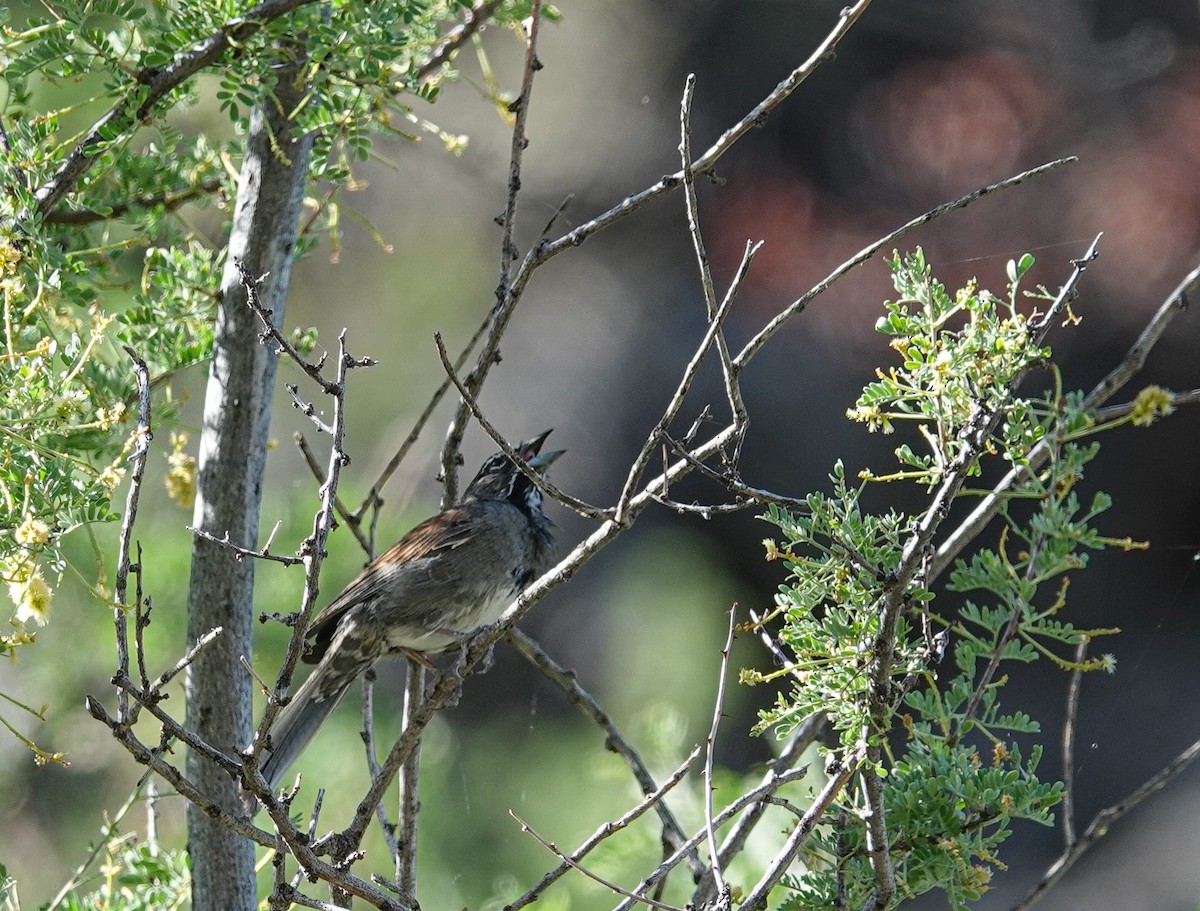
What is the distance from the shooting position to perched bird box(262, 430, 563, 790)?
394 centimetres

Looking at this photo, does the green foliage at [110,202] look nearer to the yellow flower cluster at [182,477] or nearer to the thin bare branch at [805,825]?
the yellow flower cluster at [182,477]

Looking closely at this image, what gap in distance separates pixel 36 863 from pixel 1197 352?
22.8 feet

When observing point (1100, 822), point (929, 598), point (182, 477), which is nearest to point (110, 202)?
point (182, 477)

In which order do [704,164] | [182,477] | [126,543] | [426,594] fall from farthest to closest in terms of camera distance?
[426,594]
[182,477]
[704,164]
[126,543]

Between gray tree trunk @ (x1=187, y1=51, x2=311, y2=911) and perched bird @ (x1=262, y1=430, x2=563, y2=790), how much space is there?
25.1 inches

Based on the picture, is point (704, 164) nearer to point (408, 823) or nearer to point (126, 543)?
point (126, 543)

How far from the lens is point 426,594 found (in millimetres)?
4164

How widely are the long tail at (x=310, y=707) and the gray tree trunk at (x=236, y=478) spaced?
1.42ft

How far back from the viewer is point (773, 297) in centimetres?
729

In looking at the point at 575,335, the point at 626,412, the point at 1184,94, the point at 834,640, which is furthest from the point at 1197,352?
the point at 834,640

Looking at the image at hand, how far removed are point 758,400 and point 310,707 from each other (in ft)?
14.7

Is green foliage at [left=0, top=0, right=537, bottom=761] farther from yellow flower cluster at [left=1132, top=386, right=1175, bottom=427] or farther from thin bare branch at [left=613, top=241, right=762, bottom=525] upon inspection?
yellow flower cluster at [left=1132, top=386, right=1175, bottom=427]

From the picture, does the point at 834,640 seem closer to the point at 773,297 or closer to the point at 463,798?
the point at 463,798

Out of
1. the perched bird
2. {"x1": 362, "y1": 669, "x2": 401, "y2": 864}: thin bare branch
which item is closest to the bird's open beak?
the perched bird
